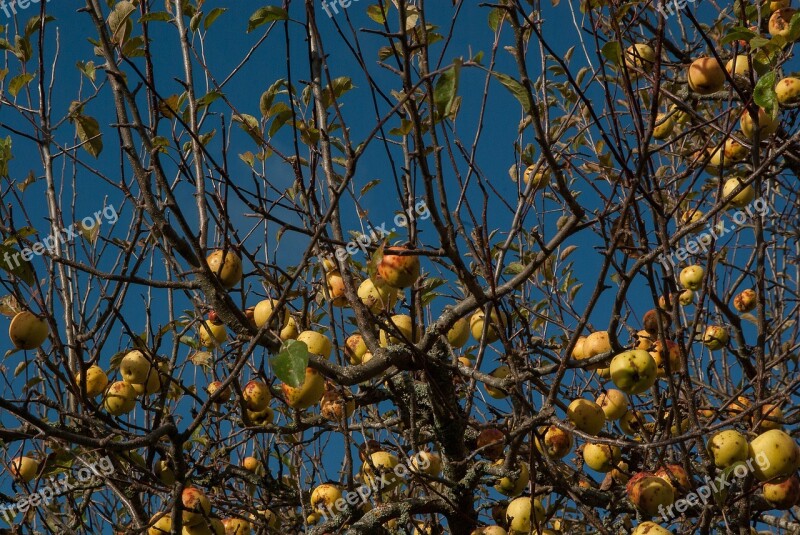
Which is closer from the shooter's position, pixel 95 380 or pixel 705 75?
pixel 705 75

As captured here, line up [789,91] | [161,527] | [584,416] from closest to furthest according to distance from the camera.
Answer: [584,416] < [161,527] < [789,91]

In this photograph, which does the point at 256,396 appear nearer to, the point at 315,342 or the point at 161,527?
the point at 315,342

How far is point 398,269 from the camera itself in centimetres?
241

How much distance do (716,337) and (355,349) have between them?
79.0 inches

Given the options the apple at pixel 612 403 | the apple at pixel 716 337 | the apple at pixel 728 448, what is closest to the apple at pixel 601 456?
the apple at pixel 612 403

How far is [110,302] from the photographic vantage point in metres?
2.81

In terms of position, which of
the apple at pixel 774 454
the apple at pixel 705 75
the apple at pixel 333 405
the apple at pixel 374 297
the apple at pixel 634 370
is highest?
the apple at pixel 705 75

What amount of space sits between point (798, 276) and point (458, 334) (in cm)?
342

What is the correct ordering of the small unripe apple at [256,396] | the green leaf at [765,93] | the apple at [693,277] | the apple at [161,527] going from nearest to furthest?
the green leaf at [765,93]
the apple at [161,527]
the small unripe apple at [256,396]
the apple at [693,277]

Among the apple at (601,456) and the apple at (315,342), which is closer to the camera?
the apple at (315,342)

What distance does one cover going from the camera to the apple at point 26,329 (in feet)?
9.68

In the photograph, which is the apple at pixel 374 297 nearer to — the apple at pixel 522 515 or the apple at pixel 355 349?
the apple at pixel 355 349

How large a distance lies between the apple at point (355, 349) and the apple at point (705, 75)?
180 centimetres

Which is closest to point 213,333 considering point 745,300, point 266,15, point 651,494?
point 266,15
